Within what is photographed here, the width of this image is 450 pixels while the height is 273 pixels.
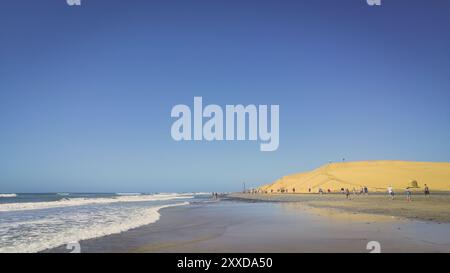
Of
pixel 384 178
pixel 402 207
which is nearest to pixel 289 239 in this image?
pixel 402 207

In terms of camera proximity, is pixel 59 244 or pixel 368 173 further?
pixel 368 173

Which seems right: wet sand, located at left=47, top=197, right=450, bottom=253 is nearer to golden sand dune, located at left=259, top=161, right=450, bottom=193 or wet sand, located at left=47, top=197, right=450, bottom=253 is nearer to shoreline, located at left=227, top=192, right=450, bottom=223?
shoreline, located at left=227, top=192, right=450, bottom=223

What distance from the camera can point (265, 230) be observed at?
55.8ft

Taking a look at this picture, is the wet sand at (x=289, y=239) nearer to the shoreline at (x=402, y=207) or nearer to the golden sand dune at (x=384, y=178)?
the shoreline at (x=402, y=207)

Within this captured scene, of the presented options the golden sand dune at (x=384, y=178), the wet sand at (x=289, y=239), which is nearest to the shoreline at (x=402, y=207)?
the wet sand at (x=289, y=239)

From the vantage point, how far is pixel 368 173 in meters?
94.2

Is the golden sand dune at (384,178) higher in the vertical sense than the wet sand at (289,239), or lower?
higher

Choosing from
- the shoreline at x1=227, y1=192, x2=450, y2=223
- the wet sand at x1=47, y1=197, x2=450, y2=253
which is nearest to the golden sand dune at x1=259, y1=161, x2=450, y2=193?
the shoreline at x1=227, y1=192, x2=450, y2=223

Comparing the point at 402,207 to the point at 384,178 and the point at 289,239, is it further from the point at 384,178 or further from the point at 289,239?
the point at 384,178
